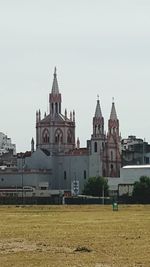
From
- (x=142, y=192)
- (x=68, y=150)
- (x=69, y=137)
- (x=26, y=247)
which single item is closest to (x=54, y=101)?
(x=69, y=137)

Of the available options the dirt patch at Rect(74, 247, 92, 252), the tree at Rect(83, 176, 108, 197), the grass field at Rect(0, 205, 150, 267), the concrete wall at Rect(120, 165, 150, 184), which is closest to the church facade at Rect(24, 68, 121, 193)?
the concrete wall at Rect(120, 165, 150, 184)

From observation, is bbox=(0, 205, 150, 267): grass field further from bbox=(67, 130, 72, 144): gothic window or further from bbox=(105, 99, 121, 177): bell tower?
bbox=(67, 130, 72, 144): gothic window

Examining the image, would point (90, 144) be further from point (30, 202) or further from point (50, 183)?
point (30, 202)

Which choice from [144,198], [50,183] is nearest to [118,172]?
[50,183]

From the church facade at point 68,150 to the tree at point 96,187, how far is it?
17.8 meters

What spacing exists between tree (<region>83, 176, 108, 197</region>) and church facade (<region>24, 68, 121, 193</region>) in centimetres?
1782

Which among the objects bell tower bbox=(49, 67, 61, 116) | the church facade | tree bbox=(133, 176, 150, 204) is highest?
bell tower bbox=(49, 67, 61, 116)

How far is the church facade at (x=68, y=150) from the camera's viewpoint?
18675 centimetres

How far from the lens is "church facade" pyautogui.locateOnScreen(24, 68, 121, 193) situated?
613ft

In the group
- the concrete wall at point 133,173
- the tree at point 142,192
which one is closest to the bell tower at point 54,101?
the concrete wall at point 133,173

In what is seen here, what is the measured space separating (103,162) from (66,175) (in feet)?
32.3

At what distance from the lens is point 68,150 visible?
19200 centimetres

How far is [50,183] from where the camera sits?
7343 inches

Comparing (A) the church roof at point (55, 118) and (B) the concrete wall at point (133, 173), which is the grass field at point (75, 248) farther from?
(A) the church roof at point (55, 118)
